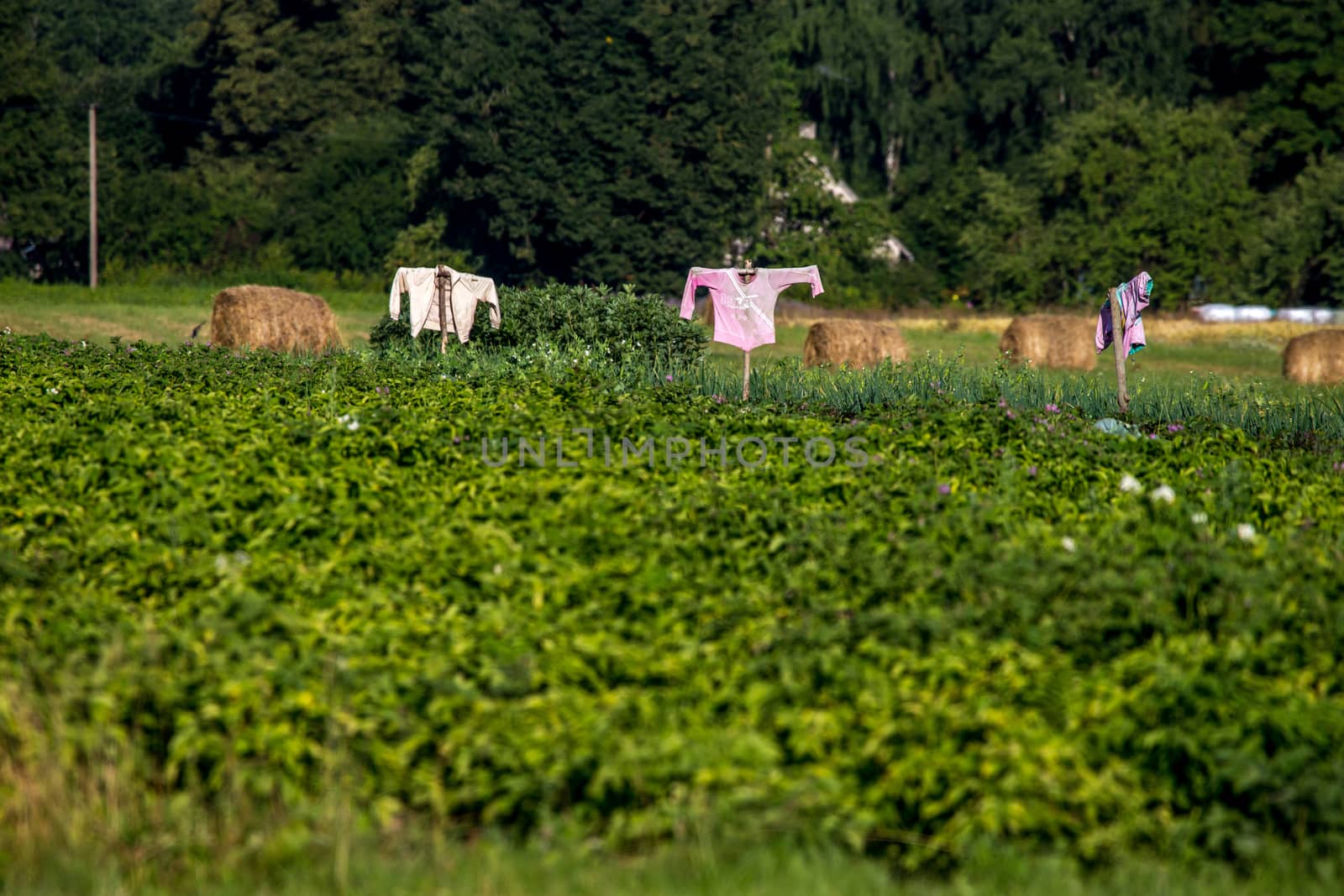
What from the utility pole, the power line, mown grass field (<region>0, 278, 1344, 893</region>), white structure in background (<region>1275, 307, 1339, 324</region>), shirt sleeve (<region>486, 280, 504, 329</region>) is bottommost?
mown grass field (<region>0, 278, 1344, 893</region>)

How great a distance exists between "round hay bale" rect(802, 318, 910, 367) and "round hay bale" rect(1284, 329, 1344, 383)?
20.6 feet

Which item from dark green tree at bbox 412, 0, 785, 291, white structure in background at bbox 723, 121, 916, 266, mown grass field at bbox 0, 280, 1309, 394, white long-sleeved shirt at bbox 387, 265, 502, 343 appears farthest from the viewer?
white structure in background at bbox 723, 121, 916, 266

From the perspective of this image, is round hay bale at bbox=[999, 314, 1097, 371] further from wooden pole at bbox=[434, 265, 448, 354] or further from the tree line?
the tree line

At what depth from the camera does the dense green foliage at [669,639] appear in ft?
16.2

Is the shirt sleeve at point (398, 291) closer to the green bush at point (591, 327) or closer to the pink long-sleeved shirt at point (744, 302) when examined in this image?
the green bush at point (591, 327)

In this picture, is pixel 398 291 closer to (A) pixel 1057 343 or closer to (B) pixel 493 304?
(B) pixel 493 304

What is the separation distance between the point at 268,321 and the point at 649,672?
20.2 meters

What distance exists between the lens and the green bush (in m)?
17.4

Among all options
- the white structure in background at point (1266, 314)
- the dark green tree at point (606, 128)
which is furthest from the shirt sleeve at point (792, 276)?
the dark green tree at point (606, 128)

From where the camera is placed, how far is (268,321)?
79.9 feet

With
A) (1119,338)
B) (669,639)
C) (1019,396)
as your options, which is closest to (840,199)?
(1119,338)

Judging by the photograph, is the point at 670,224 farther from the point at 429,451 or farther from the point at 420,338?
the point at 429,451

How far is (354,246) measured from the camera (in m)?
Result: 52.8

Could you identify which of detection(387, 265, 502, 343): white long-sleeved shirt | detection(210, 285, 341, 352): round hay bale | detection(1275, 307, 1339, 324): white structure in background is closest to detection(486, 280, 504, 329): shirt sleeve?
detection(387, 265, 502, 343): white long-sleeved shirt
